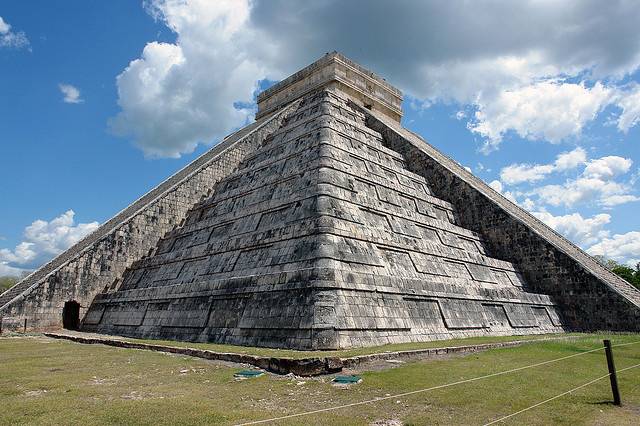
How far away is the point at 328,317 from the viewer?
30.2 ft

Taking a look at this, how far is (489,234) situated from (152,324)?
1317cm

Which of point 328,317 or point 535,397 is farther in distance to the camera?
point 328,317

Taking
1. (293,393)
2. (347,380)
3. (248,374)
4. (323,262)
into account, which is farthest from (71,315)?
(347,380)

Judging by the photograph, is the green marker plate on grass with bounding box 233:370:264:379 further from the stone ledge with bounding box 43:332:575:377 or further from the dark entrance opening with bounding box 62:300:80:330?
the dark entrance opening with bounding box 62:300:80:330

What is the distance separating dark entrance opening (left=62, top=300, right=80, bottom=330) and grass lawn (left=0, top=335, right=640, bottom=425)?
27.3 ft

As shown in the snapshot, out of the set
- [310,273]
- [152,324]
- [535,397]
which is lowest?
[535,397]

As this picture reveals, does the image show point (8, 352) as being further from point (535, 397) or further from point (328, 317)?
point (535, 397)

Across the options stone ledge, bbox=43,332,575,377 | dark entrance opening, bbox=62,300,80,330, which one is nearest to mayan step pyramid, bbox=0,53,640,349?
dark entrance opening, bbox=62,300,80,330

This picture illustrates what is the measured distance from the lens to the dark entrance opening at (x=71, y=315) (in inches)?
655

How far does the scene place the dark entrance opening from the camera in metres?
16.6

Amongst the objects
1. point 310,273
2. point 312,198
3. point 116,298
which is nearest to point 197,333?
point 310,273

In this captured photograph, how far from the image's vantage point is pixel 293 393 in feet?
19.9

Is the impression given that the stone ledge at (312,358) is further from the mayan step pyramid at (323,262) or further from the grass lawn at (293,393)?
the mayan step pyramid at (323,262)

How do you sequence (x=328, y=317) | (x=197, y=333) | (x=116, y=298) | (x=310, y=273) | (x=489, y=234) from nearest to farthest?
1. (x=328, y=317)
2. (x=310, y=273)
3. (x=197, y=333)
4. (x=116, y=298)
5. (x=489, y=234)
